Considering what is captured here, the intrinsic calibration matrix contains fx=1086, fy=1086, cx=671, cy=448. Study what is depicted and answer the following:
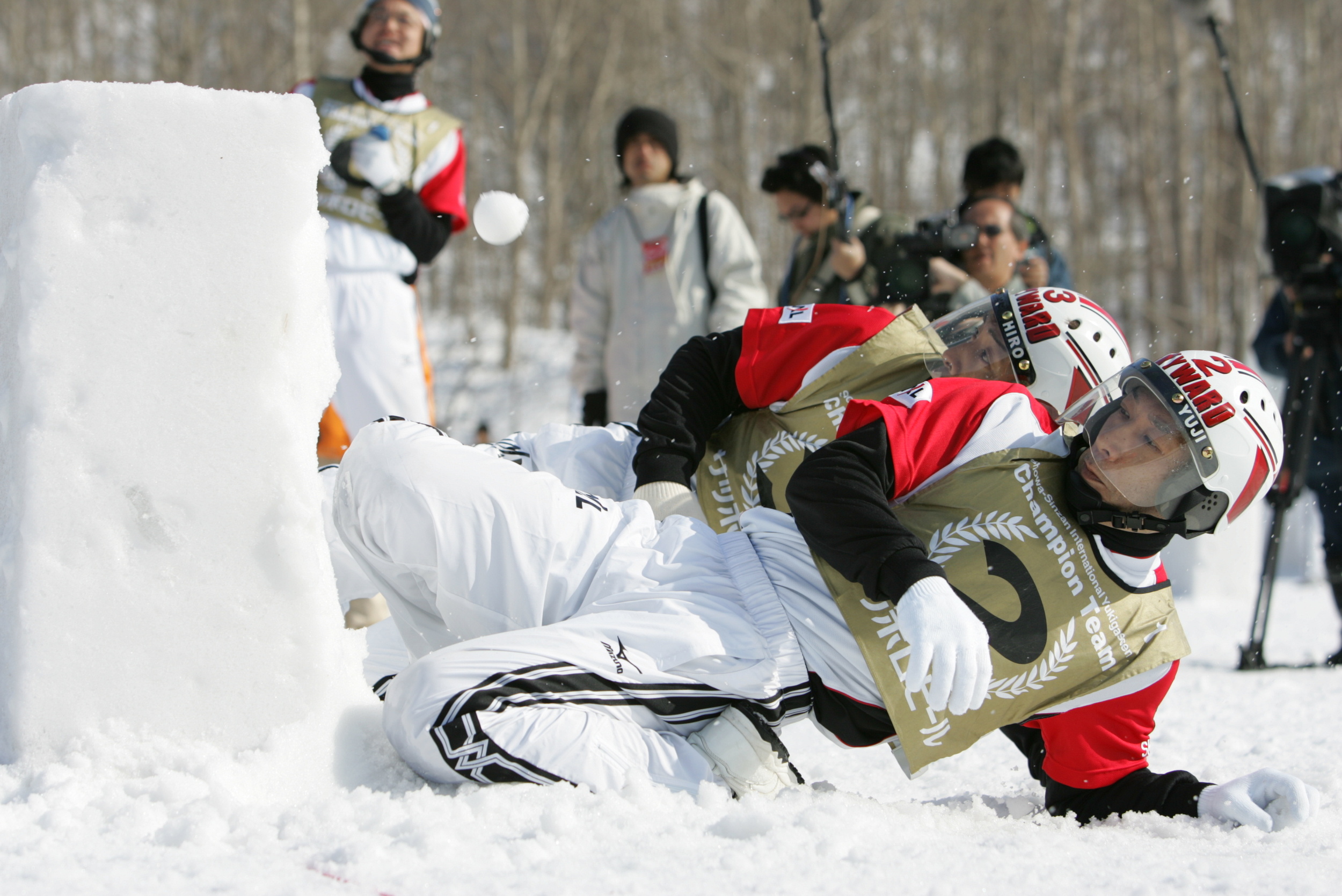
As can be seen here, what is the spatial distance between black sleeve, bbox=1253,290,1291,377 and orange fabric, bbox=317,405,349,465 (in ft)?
12.1

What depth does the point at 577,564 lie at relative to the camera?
1.91m

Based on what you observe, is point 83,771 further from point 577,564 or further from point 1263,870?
point 1263,870

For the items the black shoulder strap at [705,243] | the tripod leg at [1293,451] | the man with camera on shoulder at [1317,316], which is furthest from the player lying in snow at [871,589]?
the black shoulder strap at [705,243]

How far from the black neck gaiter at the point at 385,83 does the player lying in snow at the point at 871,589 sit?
93.6 inches

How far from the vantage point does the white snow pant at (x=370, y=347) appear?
3.83 metres

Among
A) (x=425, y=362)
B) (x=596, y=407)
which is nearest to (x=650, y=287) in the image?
(x=596, y=407)

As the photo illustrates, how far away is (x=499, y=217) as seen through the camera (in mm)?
2789

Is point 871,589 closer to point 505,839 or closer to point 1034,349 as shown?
point 505,839

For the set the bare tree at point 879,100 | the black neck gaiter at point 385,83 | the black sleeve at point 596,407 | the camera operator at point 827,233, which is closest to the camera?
the black neck gaiter at point 385,83

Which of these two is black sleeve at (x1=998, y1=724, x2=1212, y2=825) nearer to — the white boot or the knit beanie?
the white boot

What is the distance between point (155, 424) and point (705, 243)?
3181mm

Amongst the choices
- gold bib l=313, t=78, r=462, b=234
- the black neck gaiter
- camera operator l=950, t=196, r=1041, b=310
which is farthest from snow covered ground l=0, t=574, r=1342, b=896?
the black neck gaiter

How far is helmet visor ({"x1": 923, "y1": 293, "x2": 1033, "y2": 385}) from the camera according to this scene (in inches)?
94.0

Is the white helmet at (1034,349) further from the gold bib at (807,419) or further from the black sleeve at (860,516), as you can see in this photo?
the black sleeve at (860,516)
